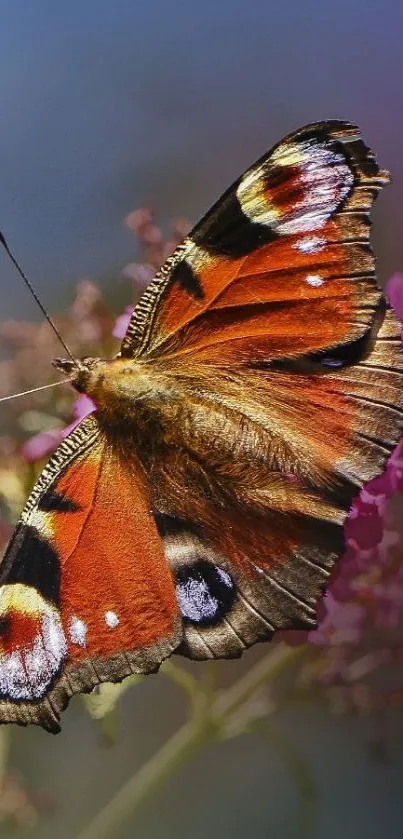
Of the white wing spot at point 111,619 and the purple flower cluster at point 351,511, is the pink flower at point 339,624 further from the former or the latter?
the white wing spot at point 111,619

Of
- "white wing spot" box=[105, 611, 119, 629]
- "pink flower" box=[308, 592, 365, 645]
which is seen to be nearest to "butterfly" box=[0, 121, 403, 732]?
"white wing spot" box=[105, 611, 119, 629]

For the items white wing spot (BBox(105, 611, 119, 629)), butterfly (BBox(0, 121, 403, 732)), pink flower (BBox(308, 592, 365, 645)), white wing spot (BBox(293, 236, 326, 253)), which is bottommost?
pink flower (BBox(308, 592, 365, 645))

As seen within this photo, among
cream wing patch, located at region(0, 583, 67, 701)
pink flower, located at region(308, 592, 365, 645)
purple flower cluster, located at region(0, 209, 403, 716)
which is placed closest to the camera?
cream wing patch, located at region(0, 583, 67, 701)

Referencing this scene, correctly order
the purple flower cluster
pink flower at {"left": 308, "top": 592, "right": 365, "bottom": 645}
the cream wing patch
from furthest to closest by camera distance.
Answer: pink flower at {"left": 308, "top": 592, "right": 365, "bottom": 645}, the purple flower cluster, the cream wing patch

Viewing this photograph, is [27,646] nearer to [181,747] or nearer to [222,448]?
[222,448]

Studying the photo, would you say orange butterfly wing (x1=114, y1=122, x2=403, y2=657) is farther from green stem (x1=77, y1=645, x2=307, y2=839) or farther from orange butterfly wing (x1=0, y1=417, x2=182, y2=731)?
green stem (x1=77, y1=645, x2=307, y2=839)

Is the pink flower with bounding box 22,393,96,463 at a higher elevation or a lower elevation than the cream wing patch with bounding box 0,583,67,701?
higher

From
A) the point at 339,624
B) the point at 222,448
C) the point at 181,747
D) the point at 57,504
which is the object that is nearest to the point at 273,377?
the point at 222,448

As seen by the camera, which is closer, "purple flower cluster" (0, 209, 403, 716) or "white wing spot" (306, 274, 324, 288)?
"white wing spot" (306, 274, 324, 288)
